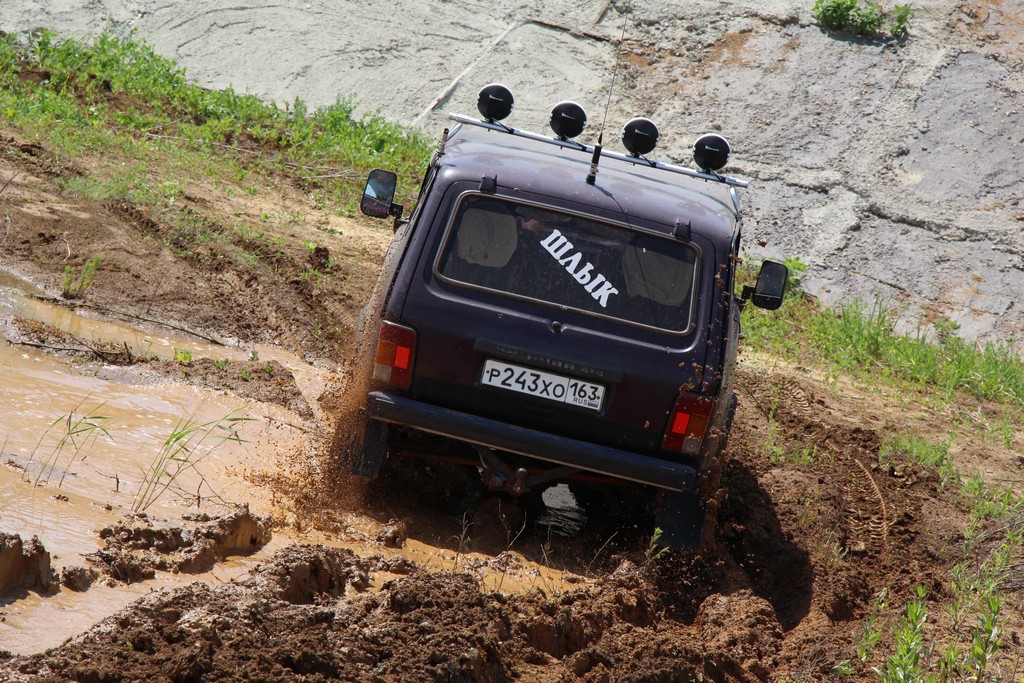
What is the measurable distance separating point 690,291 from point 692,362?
0.36 m

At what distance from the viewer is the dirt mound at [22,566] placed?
310 centimetres

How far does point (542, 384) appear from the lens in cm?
461

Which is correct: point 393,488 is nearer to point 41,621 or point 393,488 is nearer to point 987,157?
point 41,621

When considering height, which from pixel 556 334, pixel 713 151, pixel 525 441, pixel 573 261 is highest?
pixel 713 151

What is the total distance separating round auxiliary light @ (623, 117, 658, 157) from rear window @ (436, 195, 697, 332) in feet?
4.37

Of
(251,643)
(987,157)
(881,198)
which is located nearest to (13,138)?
(251,643)

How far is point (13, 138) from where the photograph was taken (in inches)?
375

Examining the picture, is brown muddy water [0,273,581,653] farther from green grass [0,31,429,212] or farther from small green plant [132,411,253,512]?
green grass [0,31,429,212]

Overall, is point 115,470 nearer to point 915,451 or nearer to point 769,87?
point 915,451

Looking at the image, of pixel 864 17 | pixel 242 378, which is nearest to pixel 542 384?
pixel 242 378

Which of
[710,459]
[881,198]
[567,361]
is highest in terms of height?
[881,198]

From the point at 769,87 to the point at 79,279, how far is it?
10.3 m

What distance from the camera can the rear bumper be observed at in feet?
14.9

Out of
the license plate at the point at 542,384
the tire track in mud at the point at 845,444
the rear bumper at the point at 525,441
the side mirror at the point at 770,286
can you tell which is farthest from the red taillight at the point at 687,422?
the tire track in mud at the point at 845,444
